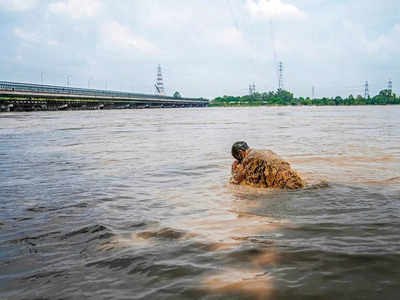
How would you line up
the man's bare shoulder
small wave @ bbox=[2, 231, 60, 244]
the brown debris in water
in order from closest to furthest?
small wave @ bbox=[2, 231, 60, 244] < the brown debris in water < the man's bare shoulder

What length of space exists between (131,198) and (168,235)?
1962 millimetres

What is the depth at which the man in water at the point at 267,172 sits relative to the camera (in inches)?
250

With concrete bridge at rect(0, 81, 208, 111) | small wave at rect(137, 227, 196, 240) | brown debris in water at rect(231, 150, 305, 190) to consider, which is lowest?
small wave at rect(137, 227, 196, 240)

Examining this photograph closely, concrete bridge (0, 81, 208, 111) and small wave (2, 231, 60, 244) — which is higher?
concrete bridge (0, 81, 208, 111)

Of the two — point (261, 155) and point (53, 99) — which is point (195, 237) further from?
point (53, 99)

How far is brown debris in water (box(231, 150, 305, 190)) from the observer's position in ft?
20.8

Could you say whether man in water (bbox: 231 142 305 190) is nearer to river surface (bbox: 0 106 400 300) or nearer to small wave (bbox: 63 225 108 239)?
river surface (bbox: 0 106 400 300)

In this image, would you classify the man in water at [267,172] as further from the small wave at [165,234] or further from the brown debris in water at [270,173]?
the small wave at [165,234]

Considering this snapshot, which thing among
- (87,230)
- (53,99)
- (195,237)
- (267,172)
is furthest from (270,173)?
(53,99)

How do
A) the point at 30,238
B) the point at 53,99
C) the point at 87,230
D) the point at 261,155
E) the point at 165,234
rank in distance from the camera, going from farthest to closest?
the point at 53,99
the point at 261,155
the point at 87,230
the point at 165,234
the point at 30,238

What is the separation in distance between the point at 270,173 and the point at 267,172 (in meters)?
0.05

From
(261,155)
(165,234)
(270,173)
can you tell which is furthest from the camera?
(261,155)

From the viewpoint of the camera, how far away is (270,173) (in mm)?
6371

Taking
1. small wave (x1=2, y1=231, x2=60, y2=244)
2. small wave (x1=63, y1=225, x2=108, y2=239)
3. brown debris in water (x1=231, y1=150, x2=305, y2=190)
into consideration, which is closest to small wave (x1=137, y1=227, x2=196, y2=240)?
small wave (x1=63, y1=225, x2=108, y2=239)
